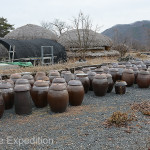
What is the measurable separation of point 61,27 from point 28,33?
72.6ft

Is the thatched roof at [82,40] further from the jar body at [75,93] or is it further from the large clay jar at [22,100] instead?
the large clay jar at [22,100]

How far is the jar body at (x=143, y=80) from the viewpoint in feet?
23.1

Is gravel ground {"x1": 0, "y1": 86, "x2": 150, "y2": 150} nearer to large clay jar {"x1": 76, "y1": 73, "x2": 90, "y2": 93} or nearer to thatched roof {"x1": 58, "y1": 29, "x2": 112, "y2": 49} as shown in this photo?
A: large clay jar {"x1": 76, "y1": 73, "x2": 90, "y2": 93}

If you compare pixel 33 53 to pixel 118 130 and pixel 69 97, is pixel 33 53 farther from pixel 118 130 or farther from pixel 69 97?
pixel 118 130

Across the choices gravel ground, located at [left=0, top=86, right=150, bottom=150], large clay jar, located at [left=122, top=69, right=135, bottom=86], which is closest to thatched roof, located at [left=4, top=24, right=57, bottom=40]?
large clay jar, located at [left=122, top=69, right=135, bottom=86]

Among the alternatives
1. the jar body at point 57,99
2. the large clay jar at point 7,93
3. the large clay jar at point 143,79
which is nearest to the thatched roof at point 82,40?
the large clay jar at point 143,79

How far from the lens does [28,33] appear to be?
18531 mm

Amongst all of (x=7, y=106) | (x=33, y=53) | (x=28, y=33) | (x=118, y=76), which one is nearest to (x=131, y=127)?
(x=7, y=106)

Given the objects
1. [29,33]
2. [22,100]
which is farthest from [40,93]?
A: [29,33]

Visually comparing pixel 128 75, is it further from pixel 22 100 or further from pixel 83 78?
pixel 22 100

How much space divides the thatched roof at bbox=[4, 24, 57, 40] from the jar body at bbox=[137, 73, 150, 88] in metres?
13.0

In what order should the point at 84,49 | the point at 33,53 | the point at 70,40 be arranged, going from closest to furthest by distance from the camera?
A: the point at 33,53 → the point at 84,49 → the point at 70,40

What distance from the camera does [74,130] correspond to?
3.63m

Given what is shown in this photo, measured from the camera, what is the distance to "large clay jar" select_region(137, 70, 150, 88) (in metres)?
7.04
